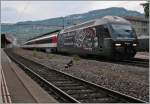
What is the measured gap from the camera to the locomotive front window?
24206 mm

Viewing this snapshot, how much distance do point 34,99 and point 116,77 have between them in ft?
20.7

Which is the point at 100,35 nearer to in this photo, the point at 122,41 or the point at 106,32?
the point at 106,32

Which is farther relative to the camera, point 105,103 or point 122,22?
point 122,22

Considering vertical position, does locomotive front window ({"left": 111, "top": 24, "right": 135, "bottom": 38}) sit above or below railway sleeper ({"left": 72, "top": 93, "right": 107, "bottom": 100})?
above

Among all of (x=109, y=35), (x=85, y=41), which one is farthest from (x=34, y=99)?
(x=85, y=41)

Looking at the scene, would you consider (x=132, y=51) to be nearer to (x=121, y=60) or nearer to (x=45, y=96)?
(x=121, y=60)

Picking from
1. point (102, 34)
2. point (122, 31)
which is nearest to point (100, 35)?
point (102, 34)

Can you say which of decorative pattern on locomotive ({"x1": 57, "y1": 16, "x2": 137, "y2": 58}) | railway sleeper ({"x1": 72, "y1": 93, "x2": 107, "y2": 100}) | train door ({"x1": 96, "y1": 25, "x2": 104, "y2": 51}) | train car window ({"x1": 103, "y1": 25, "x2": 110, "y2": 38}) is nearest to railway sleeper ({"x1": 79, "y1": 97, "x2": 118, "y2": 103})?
railway sleeper ({"x1": 72, "y1": 93, "x2": 107, "y2": 100})

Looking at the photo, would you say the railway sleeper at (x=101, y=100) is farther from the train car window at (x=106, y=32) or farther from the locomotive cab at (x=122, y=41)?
the train car window at (x=106, y=32)

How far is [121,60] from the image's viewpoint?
85.3 ft

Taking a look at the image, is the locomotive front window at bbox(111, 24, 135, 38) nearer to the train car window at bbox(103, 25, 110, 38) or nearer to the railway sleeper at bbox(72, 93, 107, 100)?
the train car window at bbox(103, 25, 110, 38)

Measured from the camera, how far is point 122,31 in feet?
81.0

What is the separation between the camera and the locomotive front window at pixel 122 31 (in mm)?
24206

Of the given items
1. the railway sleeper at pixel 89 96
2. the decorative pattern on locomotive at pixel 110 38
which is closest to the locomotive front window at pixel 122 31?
the decorative pattern on locomotive at pixel 110 38
